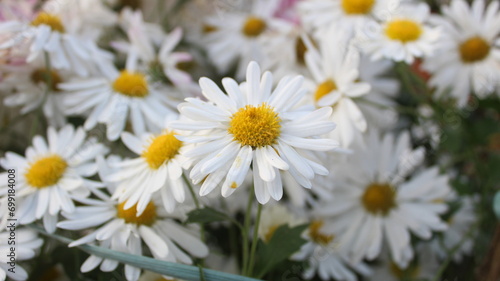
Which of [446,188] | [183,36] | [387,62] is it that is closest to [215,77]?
[183,36]

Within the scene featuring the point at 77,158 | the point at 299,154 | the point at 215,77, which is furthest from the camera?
the point at 215,77

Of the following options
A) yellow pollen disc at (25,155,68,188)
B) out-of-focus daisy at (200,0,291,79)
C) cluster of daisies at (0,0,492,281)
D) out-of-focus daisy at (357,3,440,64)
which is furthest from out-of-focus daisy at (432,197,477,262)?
yellow pollen disc at (25,155,68,188)

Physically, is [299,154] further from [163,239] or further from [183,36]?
[183,36]

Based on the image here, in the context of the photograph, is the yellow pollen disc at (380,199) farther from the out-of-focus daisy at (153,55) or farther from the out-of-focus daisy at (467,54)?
the out-of-focus daisy at (153,55)

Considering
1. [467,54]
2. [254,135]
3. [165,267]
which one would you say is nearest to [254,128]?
[254,135]

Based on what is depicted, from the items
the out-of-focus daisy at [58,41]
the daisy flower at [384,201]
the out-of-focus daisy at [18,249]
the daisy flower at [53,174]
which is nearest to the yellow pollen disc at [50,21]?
the out-of-focus daisy at [58,41]

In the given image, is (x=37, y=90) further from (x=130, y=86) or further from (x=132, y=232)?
(x=132, y=232)
